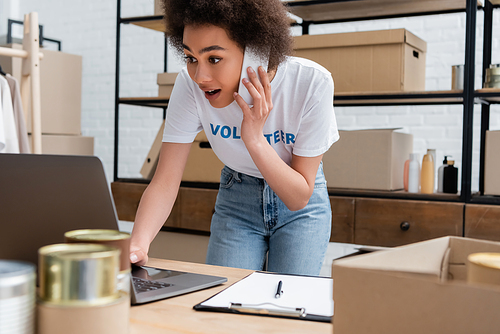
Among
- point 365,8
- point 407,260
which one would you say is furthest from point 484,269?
point 365,8

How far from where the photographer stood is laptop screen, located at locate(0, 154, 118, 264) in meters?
0.66

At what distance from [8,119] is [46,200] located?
1.82 meters

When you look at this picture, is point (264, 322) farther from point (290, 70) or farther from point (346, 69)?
point (346, 69)

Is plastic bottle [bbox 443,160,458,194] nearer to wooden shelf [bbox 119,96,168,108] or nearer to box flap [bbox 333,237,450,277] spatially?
wooden shelf [bbox 119,96,168,108]

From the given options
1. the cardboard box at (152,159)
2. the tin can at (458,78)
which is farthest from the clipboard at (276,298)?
the cardboard box at (152,159)

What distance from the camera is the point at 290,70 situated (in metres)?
1.24

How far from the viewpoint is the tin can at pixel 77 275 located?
403 mm

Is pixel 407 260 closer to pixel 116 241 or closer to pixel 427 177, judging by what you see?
pixel 116 241

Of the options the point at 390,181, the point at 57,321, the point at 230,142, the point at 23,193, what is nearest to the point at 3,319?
the point at 57,321

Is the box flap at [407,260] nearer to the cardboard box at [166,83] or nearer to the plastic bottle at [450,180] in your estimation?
the plastic bottle at [450,180]

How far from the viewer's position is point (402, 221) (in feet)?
6.31

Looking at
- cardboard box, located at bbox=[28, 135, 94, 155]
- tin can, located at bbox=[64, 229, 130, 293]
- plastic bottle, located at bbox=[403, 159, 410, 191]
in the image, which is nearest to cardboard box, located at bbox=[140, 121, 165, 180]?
cardboard box, located at bbox=[28, 135, 94, 155]

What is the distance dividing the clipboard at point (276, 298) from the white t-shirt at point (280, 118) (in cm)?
46

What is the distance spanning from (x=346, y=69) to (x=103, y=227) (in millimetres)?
1591
